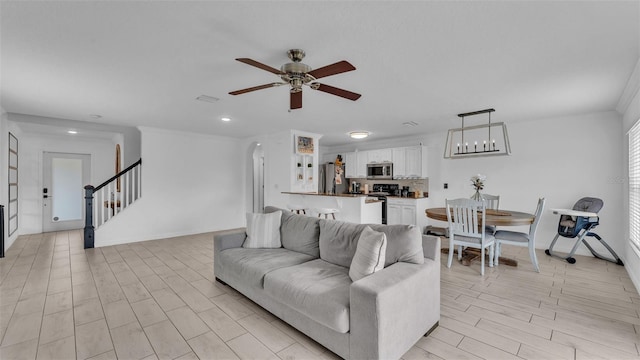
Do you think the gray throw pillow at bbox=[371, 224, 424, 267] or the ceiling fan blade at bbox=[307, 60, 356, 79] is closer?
the ceiling fan blade at bbox=[307, 60, 356, 79]

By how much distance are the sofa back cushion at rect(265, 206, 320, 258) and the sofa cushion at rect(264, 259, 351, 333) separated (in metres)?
0.34

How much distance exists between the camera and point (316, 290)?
2.07m

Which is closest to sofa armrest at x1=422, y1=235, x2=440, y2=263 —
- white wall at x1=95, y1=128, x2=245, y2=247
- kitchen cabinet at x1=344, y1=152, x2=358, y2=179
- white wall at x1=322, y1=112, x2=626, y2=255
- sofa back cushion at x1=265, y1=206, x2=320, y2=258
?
sofa back cushion at x1=265, y1=206, x2=320, y2=258

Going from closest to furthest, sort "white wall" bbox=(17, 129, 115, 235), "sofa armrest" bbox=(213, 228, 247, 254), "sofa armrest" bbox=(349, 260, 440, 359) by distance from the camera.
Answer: "sofa armrest" bbox=(349, 260, 440, 359)
"sofa armrest" bbox=(213, 228, 247, 254)
"white wall" bbox=(17, 129, 115, 235)

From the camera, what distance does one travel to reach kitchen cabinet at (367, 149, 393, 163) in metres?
6.93

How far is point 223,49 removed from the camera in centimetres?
228

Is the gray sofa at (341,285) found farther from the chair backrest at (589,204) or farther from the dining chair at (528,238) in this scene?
the chair backrest at (589,204)

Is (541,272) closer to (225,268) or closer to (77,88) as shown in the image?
(225,268)

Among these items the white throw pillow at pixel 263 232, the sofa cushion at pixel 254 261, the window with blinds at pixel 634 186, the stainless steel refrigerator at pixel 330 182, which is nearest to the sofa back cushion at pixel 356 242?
the sofa cushion at pixel 254 261

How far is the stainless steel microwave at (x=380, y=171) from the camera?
22.8ft

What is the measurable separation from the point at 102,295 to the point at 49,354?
1038 mm

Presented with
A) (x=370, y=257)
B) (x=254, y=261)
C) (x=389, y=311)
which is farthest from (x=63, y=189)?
(x=389, y=311)

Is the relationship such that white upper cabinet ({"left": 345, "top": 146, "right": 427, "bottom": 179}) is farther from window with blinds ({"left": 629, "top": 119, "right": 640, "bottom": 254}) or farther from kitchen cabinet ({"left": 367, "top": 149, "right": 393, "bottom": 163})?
window with blinds ({"left": 629, "top": 119, "right": 640, "bottom": 254})

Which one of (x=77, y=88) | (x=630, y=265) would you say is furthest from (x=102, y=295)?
(x=630, y=265)
